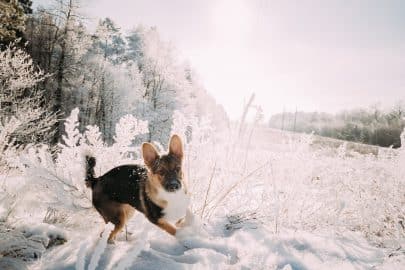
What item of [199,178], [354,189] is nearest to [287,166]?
[354,189]

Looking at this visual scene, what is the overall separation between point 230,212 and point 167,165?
1.10 metres

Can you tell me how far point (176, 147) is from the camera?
242 centimetres

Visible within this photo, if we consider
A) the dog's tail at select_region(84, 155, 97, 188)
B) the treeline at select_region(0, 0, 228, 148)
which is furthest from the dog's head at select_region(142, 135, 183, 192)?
the treeline at select_region(0, 0, 228, 148)

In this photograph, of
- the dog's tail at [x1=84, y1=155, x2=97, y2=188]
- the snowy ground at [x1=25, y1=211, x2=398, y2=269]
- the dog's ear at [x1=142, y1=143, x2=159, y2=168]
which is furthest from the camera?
the dog's tail at [x1=84, y1=155, x2=97, y2=188]

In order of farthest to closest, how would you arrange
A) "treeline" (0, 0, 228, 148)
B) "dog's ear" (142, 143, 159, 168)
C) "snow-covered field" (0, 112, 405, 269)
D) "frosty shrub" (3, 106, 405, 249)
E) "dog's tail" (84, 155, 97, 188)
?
1. "treeline" (0, 0, 228, 148)
2. "frosty shrub" (3, 106, 405, 249)
3. "dog's tail" (84, 155, 97, 188)
4. "dog's ear" (142, 143, 159, 168)
5. "snow-covered field" (0, 112, 405, 269)

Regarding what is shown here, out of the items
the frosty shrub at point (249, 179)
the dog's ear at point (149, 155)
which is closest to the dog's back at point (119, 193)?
the dog's ear at point (149, 155)

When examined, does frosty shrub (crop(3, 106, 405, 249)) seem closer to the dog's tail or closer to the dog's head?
the dog's tail

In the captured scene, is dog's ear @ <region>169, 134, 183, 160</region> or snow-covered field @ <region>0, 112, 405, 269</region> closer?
snow-covered field @ <region>0, 112, 405, 269</region>

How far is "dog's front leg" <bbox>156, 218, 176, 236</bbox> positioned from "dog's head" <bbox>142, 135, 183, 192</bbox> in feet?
0.74

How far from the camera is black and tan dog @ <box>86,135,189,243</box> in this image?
2.30 meters

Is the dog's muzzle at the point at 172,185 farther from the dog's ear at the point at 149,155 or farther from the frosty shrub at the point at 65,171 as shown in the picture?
the frosty shrub at the point at 65,171

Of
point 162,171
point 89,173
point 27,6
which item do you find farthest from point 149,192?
point 27,6

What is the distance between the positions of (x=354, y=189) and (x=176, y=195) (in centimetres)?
197

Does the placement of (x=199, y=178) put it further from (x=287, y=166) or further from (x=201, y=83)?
(x=201, y=83)
